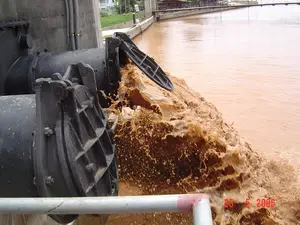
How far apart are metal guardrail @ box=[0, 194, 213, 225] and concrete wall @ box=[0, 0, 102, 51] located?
4.69m

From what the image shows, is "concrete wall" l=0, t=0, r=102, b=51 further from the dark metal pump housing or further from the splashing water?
the dark metal pump housing

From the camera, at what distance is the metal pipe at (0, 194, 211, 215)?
59.4 inches

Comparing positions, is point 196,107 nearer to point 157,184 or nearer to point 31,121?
point 157,184

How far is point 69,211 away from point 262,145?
21.0 ft

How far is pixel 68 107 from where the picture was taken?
2.78 metres

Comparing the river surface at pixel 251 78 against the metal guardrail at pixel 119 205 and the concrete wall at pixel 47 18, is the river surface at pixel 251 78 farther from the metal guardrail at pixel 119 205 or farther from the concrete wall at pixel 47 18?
the metal guardrail at pixel 119 205

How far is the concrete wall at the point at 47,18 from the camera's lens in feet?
20.0

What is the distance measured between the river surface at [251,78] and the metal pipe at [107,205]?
539cm
